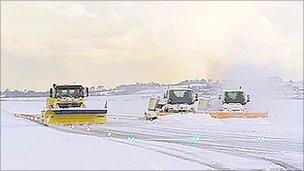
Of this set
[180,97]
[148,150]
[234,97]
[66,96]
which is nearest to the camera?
[148,150]

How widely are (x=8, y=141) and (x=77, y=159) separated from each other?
157cm

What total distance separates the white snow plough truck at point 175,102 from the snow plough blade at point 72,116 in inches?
273

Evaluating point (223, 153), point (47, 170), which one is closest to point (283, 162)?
point (223, 153)

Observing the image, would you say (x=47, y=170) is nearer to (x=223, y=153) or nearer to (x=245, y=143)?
(x=223, y=153)

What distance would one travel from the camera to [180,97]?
3753cm

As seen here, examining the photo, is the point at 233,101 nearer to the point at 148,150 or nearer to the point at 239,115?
the point at 239,115

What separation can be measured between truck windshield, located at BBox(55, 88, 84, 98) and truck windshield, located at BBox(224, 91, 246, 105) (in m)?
10.3

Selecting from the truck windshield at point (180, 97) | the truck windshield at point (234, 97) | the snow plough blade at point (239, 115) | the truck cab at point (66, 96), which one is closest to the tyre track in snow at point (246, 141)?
the snow plough blade at point (239, 115)

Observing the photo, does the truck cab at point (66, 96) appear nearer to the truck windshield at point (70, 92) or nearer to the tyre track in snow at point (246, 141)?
the truck windshield at point (70, 92)

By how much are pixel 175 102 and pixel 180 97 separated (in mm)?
503

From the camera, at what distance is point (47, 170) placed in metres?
9.75

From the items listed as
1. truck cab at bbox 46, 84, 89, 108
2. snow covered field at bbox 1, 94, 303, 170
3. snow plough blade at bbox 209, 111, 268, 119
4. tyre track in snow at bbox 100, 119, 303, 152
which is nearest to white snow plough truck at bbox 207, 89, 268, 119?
snow plough blade at bbox 209, 111, 268, 119

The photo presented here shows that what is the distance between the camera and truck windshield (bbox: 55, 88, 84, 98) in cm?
3319

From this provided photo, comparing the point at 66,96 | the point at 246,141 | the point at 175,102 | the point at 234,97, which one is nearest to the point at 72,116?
the point at 66,96
